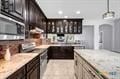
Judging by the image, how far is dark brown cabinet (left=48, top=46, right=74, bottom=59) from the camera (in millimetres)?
8398

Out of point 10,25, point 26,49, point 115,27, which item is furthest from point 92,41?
point 10,25

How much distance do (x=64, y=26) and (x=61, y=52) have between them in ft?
6.09

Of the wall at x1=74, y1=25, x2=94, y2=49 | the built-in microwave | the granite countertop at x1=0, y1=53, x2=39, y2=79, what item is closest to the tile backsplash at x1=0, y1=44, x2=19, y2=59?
the granite countertop at x1=0, y1=53, x2=39, y2=79

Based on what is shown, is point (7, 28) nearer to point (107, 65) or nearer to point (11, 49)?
point (11, 49)

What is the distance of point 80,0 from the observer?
512 centimetres

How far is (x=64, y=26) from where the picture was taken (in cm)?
952

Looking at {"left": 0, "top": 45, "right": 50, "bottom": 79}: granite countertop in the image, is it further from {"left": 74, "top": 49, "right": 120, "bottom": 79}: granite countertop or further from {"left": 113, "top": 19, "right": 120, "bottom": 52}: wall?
{"left": 113, "top": 19, "right": 120, "bottom": 52}: wall

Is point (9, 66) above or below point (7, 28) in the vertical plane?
below

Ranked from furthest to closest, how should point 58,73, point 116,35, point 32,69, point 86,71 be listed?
point 116,35, point 58,73, point 32,69, point 86,71

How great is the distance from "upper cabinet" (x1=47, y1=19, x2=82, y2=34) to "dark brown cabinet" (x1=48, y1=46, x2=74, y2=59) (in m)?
1.46

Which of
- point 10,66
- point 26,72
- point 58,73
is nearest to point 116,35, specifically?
Answer: point 58,73

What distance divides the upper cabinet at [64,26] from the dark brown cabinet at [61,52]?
146 cm

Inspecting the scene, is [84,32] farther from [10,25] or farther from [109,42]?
[10,25]

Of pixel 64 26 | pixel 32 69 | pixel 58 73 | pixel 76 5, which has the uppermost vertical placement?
pixel 76 5
